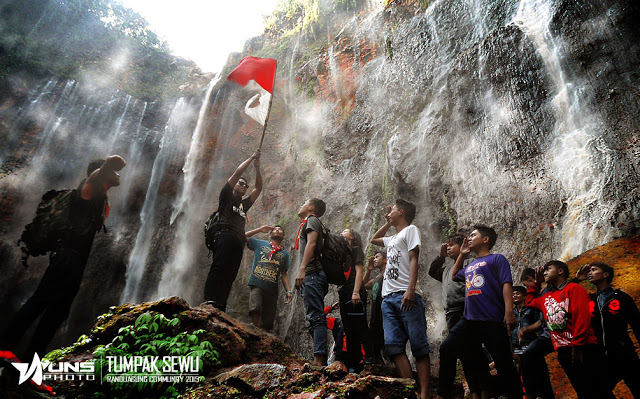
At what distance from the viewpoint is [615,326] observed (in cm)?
322

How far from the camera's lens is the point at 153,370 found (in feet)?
8.72

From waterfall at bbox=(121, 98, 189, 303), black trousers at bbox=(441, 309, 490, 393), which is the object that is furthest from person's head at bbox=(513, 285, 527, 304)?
waterfall at bbox=(121, 98, 189, 303)

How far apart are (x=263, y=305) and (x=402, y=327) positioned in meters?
2.73

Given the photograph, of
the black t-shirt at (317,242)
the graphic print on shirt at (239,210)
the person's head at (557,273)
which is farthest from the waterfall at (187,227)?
the person's head at (557,273)

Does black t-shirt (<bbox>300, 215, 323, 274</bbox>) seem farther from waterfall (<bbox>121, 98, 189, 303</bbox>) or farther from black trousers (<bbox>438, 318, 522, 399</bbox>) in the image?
waterfall (<bbox>121, 98, 189, 303</bbox>)

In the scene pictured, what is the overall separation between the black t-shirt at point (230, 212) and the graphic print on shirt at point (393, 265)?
2.23 m

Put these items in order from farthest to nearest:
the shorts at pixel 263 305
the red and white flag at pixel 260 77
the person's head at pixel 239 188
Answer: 1. the red and white flag at pixel 260 77
2. the shorts at pixel 263 305
3. the person's head at pixel 239 188

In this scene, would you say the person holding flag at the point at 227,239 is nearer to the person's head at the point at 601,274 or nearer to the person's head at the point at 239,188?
the person's head at the point at 239,188

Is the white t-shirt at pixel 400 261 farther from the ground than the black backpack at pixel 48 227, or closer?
closer

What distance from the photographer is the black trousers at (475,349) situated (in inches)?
117

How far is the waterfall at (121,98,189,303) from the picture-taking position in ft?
40.1

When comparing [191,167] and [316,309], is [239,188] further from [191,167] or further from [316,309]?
[191,167]

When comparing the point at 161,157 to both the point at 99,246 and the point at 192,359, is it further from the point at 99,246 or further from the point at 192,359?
the point at 192,359

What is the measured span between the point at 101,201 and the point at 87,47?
1713 cm
